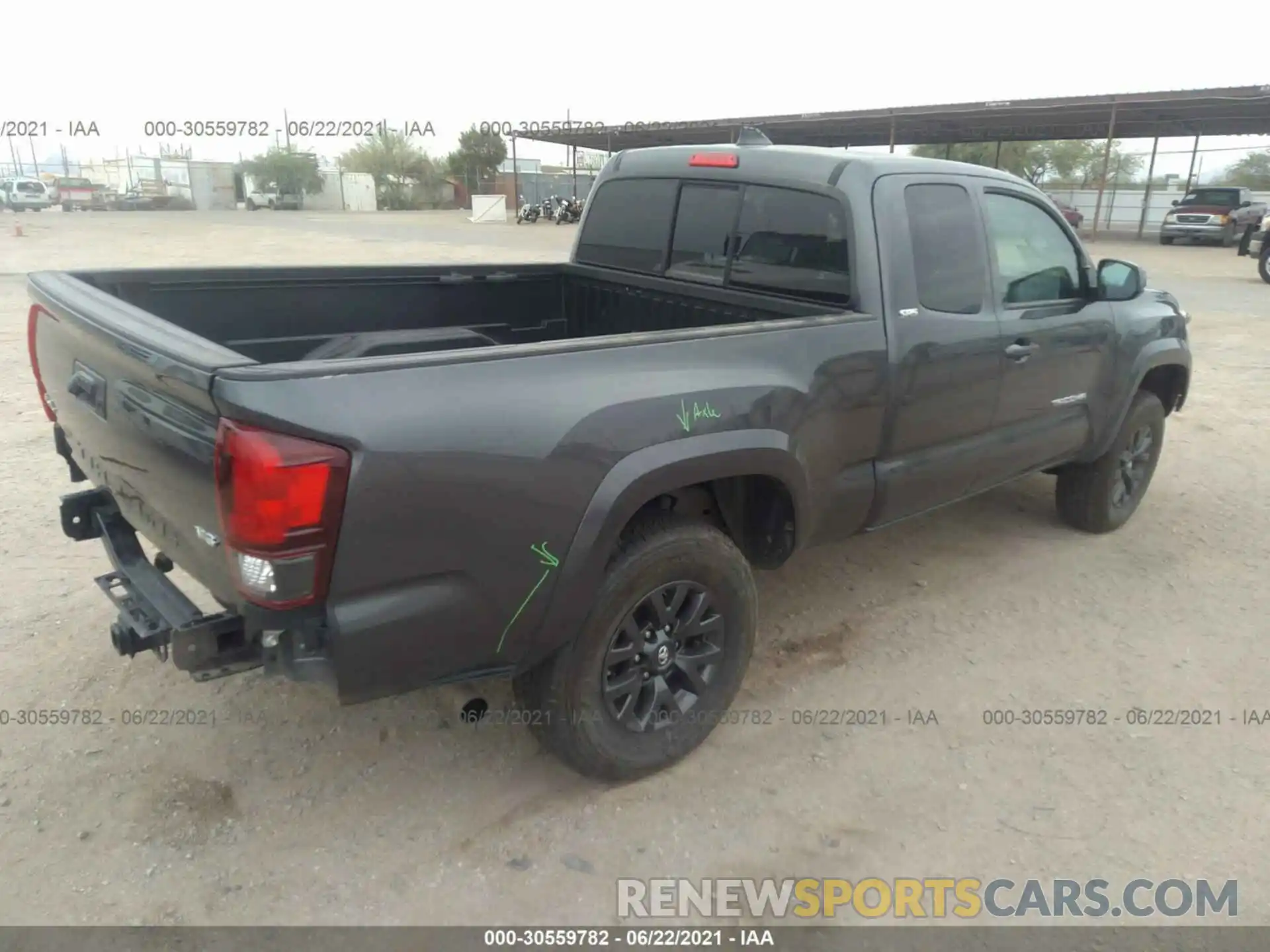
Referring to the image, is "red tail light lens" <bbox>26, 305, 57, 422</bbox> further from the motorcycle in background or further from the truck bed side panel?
the motorcycle in background

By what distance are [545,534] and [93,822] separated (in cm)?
164

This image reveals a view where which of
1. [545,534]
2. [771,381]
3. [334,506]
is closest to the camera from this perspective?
[334,506]

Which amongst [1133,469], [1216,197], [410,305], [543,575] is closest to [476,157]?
[1216,197]

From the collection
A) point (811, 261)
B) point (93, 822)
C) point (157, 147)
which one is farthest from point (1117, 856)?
point (157, 147)

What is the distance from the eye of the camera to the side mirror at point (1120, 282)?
4203mm

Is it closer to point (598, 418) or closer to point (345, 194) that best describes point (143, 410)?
point (598, 418)

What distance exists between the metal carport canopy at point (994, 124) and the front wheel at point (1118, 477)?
1579 centimetres

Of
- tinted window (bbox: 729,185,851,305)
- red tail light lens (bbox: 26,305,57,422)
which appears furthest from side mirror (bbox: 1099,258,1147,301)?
red tail light lens (bbox: 26,305,57,422)

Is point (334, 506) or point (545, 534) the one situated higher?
point (334, 506)

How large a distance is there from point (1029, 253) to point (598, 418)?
8.30 feet

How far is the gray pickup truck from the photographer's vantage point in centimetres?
212

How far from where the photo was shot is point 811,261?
11.3ft

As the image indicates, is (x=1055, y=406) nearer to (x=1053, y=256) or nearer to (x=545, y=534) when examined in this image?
(x=1053, y=256)

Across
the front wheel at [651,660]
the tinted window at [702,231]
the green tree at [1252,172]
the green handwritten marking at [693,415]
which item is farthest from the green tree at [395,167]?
the green handwritten marking at [693,415]
